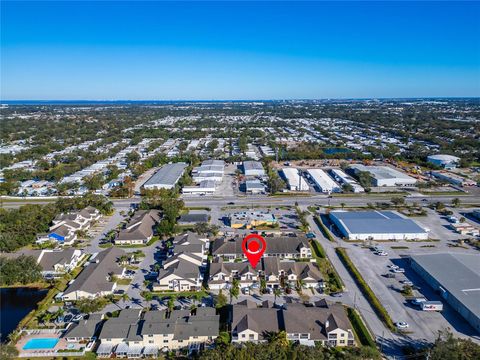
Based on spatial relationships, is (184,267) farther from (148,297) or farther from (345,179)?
(345,179)

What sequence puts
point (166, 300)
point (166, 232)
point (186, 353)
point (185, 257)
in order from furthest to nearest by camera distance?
point (166, 232) → point (185, 257) → point (166, 300) → point (186, 353)

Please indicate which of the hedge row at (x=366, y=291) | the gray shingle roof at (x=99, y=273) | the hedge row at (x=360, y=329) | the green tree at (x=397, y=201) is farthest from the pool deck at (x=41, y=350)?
the green tree at (x=397, y=201)

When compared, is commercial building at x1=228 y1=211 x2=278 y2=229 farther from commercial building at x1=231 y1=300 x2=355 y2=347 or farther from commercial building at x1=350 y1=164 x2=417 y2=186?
commercial building at x1=350 y1=164 x2=417 y2=186

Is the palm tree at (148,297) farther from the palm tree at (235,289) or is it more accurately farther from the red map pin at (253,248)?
the red map pin at (253,248)

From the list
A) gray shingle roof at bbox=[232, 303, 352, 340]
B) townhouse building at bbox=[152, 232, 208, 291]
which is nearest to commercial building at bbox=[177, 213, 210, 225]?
townhouse building at bbox=[152, 232, 208, 291]

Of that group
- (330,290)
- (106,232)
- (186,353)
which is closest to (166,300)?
(186,353)

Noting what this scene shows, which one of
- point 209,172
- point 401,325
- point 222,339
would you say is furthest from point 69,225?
point 401,325

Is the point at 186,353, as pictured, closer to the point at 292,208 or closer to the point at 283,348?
the point at 283,348
